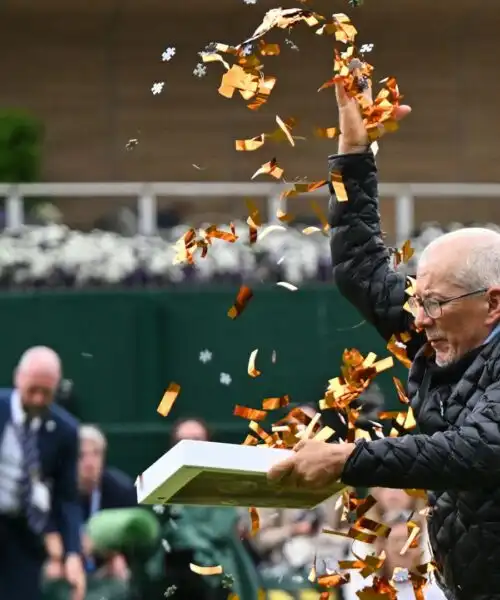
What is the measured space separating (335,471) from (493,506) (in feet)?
1.34

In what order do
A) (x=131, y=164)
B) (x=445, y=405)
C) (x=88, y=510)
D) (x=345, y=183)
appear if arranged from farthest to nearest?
1. (x=131, y=164)
2. (x=88, y=510)
3. (x=345, y=183)
4. (x=445, y=405)

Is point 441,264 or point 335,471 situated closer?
point 335,471

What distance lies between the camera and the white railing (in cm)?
1052

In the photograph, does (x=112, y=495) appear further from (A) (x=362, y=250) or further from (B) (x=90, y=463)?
Answer: (A) (x=362, y=250)

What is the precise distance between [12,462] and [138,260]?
1945 millimetres

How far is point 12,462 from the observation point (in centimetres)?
831

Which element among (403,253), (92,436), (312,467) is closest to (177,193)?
(92,436)

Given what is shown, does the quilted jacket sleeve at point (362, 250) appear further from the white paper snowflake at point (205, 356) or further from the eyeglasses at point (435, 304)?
the white paper snowflake at point (205, 356)

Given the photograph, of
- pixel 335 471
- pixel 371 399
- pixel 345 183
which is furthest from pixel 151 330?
pixel 335 471

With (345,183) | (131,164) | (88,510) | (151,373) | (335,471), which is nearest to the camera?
(335,471)

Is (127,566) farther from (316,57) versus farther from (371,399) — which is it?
(316,57)

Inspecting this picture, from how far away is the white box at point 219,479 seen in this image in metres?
3.64

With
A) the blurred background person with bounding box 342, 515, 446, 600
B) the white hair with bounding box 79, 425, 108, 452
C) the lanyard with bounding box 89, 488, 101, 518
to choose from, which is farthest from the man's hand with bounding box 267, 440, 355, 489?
the white hair with bounding box 79, 425, 108, 452

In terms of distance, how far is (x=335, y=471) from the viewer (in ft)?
12.2
